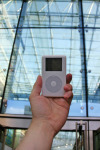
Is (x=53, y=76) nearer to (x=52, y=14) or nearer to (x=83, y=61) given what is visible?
(x=83, y=61)

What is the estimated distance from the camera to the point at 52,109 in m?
1.27

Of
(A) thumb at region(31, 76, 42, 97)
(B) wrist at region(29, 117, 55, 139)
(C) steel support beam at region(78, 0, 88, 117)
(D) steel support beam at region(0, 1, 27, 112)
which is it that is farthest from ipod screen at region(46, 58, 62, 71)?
(D) steel support beam at region(0, 1, 27, 112)

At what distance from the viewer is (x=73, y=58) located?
22.8 feet

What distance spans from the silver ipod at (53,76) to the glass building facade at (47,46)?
3961mm

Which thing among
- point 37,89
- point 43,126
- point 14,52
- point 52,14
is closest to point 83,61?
point 14,52

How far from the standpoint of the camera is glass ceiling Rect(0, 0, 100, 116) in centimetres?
640

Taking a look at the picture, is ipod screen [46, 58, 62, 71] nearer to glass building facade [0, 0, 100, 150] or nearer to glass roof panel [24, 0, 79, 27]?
glass building facade [0, 0, 100, 150]

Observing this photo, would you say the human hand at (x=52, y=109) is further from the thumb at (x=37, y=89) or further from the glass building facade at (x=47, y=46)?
the glass building facade at (x=47, y=46)

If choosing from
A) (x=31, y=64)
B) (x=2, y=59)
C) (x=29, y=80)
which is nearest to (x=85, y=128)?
(x=29, y=80)

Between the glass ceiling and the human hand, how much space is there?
468cm

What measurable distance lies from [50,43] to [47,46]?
5.8 inches

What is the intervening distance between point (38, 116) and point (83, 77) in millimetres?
5444

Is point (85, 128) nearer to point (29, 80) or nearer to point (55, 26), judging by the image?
point (29, 80)

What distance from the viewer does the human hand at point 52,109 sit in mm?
1220
